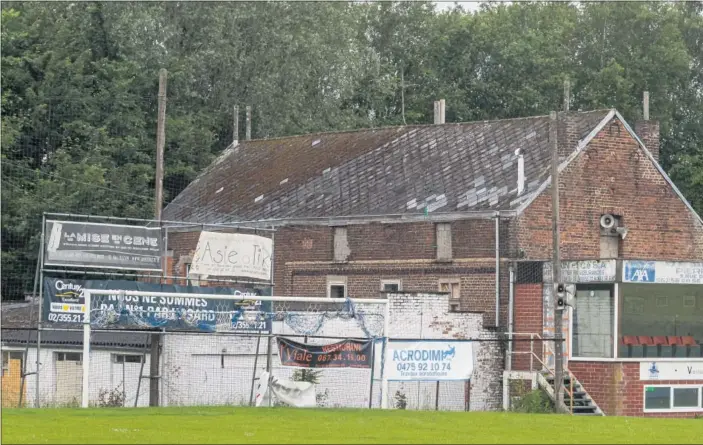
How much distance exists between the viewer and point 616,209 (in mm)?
47531

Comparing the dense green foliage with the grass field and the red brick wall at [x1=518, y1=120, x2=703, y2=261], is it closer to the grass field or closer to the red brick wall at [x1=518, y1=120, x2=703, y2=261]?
the red brick wall at [x1=518, y1=120, x2=703, y2=261]

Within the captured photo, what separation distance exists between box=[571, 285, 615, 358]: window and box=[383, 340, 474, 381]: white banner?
739cm

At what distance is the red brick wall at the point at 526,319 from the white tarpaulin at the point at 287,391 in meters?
10.6

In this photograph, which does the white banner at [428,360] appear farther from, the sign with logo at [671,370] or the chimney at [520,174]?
the chimney at [520,174]

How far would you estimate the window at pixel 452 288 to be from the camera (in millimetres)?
45906

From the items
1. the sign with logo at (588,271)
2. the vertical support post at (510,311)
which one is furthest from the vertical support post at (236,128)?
the sign with logo at (588,271)

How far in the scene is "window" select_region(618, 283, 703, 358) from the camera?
137 ft

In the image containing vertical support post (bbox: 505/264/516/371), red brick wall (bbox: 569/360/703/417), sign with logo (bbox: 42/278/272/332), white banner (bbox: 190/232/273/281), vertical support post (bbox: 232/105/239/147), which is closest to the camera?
sign with logo (bbox: 42/278/272/332)

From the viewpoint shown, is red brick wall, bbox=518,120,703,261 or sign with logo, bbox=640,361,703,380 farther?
red brick wall, bbox=518,120,703,261

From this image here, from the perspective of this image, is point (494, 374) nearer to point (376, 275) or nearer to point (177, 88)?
point (376, 275)

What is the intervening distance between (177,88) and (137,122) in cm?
368

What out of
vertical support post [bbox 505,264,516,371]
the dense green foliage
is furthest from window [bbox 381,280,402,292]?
the dense green foliage

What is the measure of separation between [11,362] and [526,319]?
14.3 metres

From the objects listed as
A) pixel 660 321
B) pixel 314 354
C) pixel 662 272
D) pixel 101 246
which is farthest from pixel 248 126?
pixel 314 354
